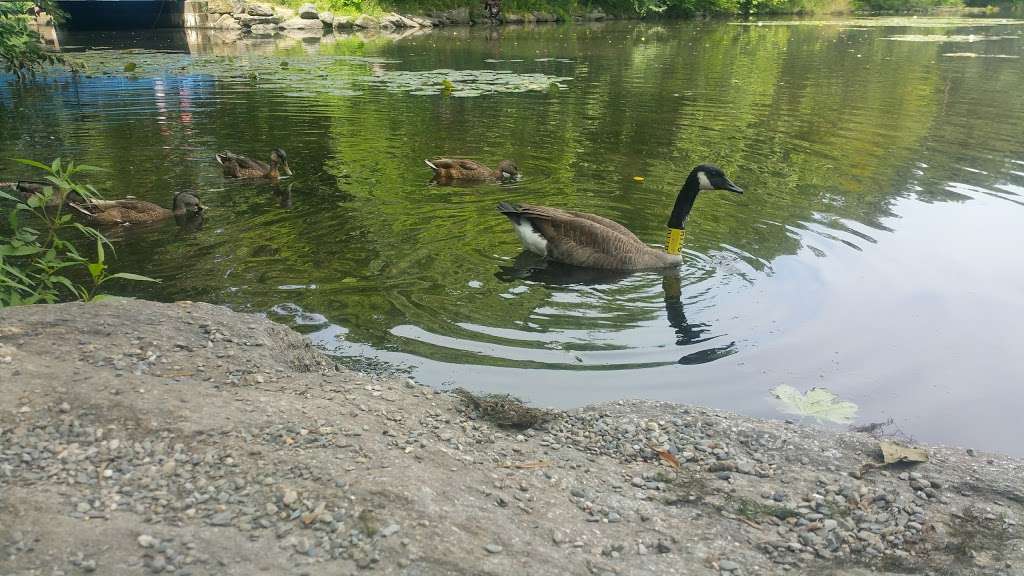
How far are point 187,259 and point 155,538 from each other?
5.49 meters

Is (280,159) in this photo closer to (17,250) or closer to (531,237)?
(531,237)

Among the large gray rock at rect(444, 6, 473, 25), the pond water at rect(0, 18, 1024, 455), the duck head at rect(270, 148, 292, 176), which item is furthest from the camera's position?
the large gray rock at rect(444, 6, 473, 25)

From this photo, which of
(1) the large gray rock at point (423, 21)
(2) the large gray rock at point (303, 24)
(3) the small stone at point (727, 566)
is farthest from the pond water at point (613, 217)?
(1) the large gray rock at point (423, 21)

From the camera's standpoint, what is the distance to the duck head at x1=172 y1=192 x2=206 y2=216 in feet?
30.7

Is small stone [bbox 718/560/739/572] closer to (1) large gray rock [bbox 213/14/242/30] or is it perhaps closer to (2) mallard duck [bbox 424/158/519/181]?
(2) mallard duck [bbox 424/158/519/181]

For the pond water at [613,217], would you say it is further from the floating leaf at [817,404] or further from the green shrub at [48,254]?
the green shrub at [48,254]

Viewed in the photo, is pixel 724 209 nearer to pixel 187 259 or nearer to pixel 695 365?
pixel 695 365

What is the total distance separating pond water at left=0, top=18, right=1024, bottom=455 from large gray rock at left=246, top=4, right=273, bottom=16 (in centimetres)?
2187

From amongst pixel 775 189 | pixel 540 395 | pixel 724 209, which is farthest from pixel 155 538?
pixel 775 189

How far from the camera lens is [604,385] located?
567 centimetres

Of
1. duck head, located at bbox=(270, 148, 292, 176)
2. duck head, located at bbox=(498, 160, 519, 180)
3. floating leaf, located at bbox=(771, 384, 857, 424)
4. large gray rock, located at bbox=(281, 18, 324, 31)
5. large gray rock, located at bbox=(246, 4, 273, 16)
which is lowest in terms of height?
floating leaf, located at bbox=(771, 384, 857, 424)

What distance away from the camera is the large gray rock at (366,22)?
42.4 m

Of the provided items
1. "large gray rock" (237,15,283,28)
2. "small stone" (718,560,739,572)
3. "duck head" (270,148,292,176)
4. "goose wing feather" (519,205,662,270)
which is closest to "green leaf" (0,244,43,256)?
"goose wing feather" (519,205,662,270)

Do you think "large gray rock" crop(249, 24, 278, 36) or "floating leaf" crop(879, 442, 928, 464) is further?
"large gray rock" crop(249, 24, 278, 36)
